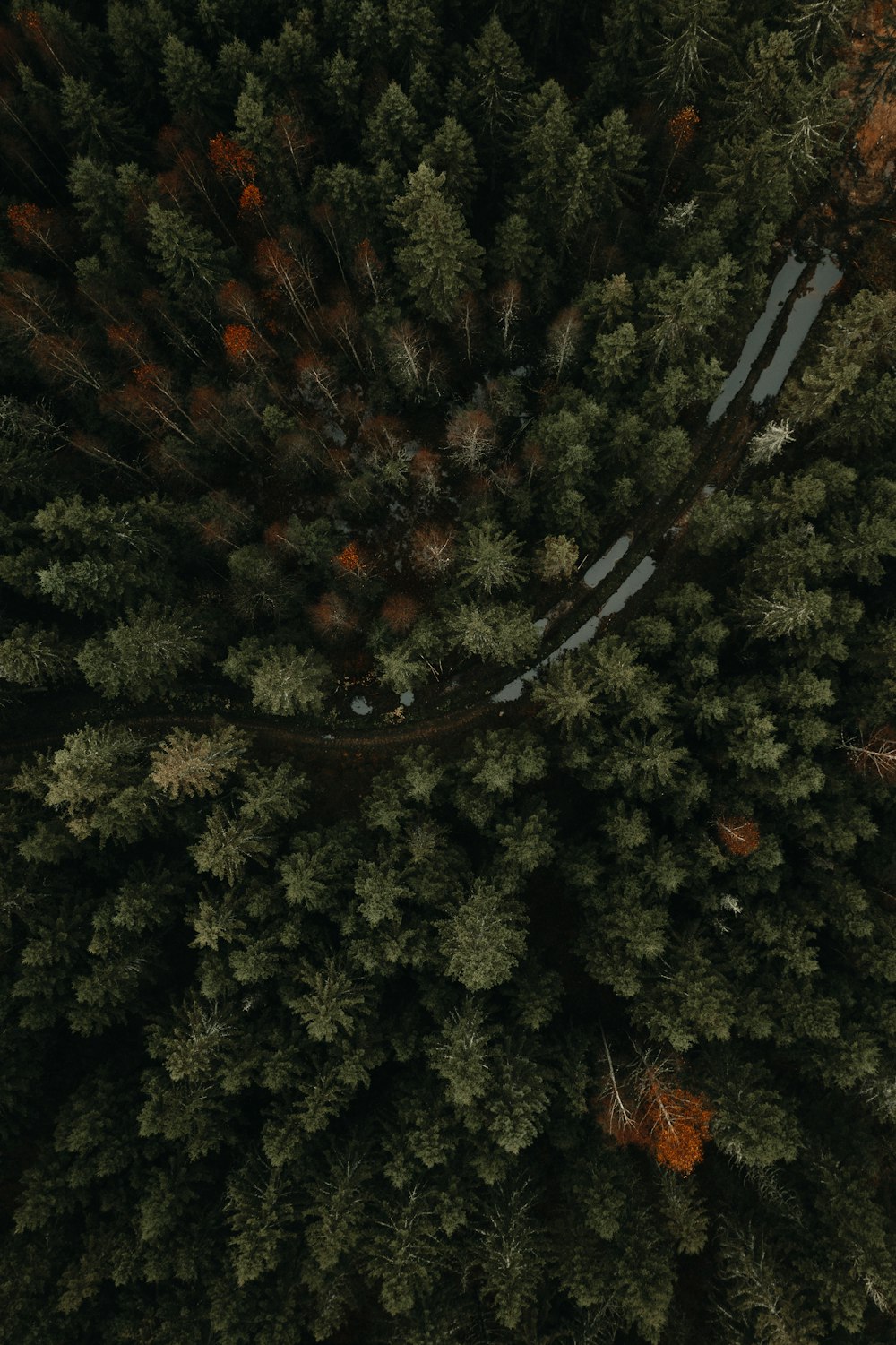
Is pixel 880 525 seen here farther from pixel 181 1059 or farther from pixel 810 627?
pixel 181 1059

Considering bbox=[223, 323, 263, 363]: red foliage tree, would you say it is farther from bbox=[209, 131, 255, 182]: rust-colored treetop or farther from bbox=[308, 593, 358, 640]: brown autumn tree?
bbox=[308, 593, 358, 640]: brown autumn tree

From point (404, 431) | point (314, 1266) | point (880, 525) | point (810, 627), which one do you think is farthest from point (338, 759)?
point (880, 525)

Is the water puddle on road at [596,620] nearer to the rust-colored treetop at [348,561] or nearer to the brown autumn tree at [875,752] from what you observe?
the rust-colored treetop at [348,561]

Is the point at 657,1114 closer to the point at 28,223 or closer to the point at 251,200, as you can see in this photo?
the point at 251,200

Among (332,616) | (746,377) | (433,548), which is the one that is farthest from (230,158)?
(746,377)

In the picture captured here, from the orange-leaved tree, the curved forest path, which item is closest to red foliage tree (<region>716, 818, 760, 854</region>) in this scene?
the orange-leaved tree

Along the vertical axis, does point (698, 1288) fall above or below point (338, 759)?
below
